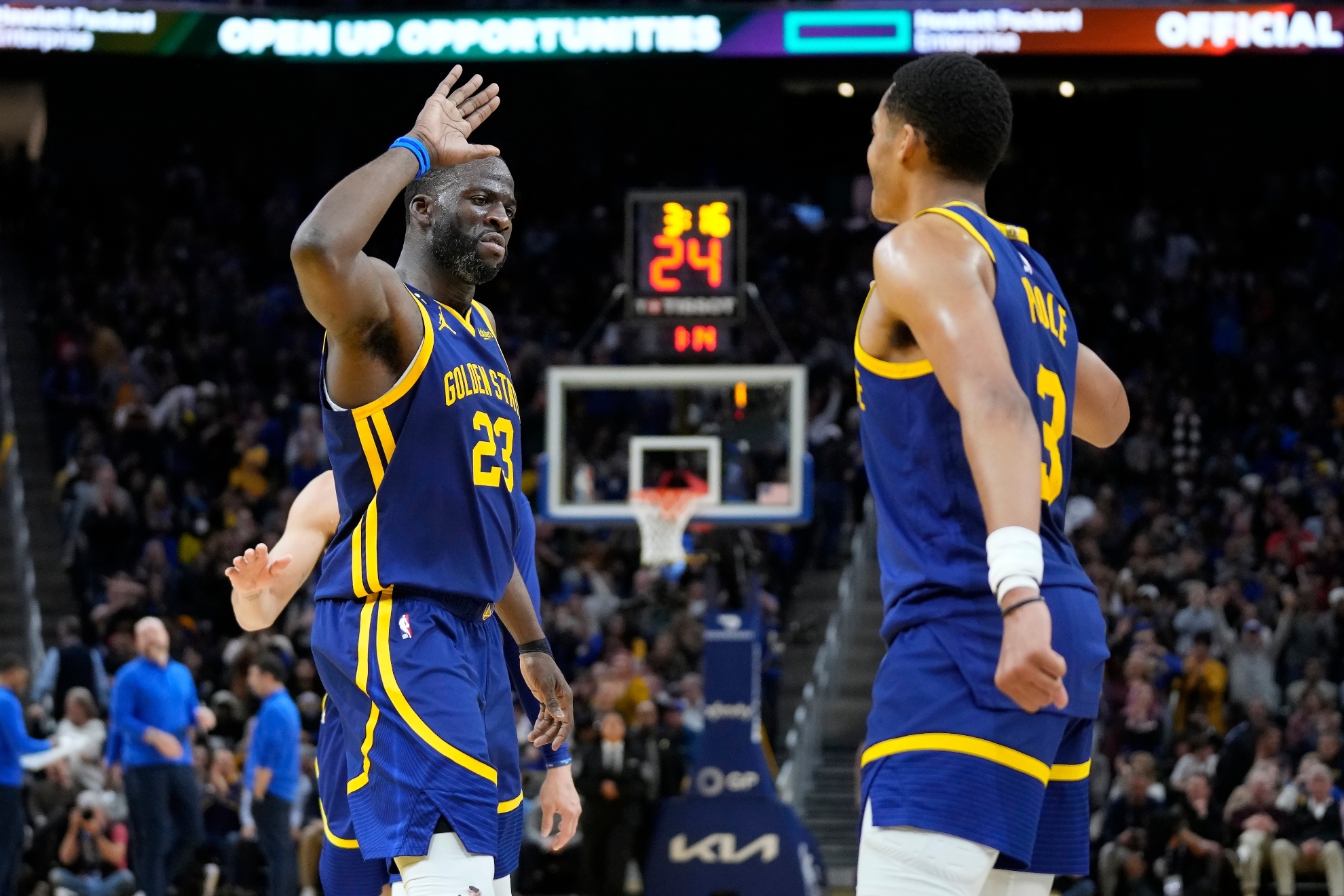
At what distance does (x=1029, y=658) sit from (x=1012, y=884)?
0.59 m

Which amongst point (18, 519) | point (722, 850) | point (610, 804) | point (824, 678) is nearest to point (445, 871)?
point (722, 850)

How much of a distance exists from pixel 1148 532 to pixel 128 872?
9.56 m

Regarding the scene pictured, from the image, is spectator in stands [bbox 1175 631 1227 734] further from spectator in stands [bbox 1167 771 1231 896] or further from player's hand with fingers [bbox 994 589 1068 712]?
player's hand with fingers [bbox 994 589 1068 712]

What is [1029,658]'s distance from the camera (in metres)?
3.12

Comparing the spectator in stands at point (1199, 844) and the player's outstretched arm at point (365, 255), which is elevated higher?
the player's outstretched arm at point (365, 255)

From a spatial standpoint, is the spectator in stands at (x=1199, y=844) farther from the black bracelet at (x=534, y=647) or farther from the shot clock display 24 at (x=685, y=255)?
the black bracelet at (x=534, y=647)

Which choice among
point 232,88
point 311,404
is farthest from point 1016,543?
point 232,88

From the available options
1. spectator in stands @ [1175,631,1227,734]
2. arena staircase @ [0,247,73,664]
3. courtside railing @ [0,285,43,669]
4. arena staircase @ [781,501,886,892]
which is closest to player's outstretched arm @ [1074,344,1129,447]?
arena staircase @ [781,501,886,892]

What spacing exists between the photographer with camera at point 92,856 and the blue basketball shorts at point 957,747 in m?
9.29

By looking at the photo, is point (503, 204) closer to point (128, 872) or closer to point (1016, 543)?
point (1016, 543)

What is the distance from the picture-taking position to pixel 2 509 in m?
19.7

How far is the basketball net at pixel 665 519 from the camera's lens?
13.0m

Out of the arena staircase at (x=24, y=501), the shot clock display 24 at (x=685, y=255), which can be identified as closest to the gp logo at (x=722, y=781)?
the shot clock display 24 at (x=685, y=255)

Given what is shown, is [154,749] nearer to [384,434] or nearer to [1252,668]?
[384,434]
